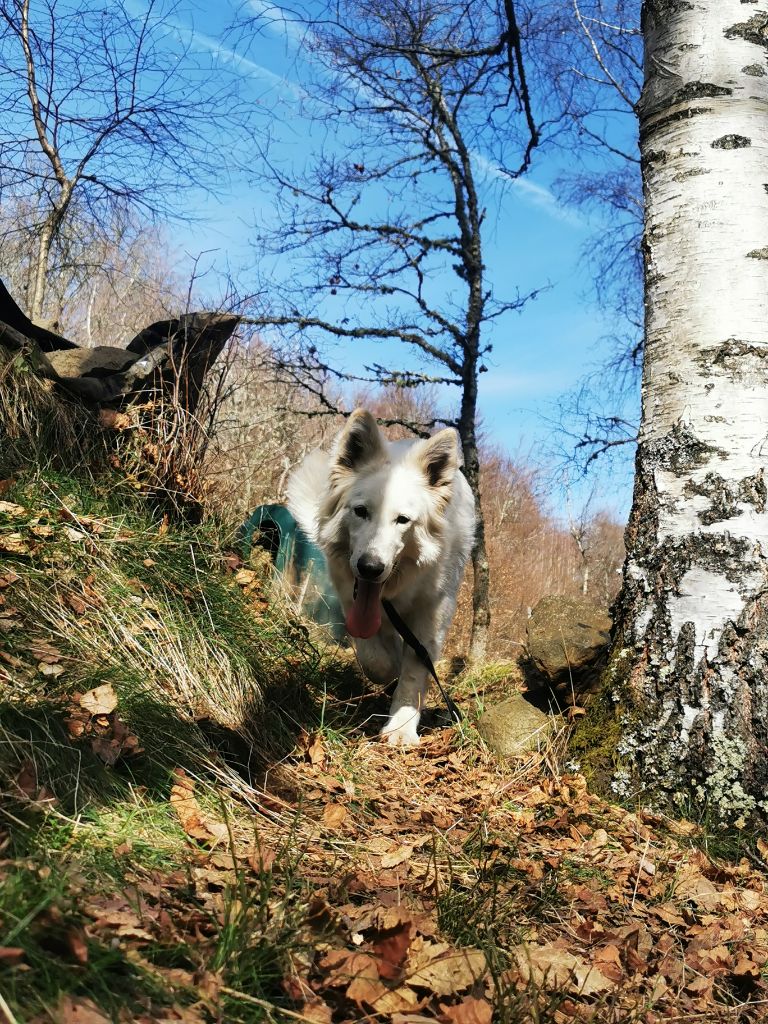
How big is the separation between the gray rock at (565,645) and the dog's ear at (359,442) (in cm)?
158

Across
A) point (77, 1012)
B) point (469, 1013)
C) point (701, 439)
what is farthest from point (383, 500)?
point (77, 1012)

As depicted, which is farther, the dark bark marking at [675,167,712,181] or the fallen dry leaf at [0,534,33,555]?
the dark bark marking at [675,167,712,181]

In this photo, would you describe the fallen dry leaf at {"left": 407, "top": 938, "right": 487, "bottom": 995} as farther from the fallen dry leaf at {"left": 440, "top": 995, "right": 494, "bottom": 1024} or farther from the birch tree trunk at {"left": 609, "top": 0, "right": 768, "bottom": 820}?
the birch tree trunk at {"left": 609, "top": 0, "right": 768, "bottom": 820}

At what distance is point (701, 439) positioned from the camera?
3.53m

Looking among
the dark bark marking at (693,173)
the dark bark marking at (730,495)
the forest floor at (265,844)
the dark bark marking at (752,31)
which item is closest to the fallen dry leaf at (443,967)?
the forest floor at (265,844)

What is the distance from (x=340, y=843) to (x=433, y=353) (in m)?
5.61

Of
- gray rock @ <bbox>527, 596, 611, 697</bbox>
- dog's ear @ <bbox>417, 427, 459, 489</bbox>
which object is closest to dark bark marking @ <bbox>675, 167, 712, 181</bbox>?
dog's ear @ <bbox>417, 427, 459, 489</bbox>

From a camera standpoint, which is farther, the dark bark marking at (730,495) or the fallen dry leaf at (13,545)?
the fallen dry leaf at (13,545)

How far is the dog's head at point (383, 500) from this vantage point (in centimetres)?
415

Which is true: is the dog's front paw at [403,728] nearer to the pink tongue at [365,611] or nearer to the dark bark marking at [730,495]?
the pink tongue at [365,611]

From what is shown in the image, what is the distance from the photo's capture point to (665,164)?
3.84 m

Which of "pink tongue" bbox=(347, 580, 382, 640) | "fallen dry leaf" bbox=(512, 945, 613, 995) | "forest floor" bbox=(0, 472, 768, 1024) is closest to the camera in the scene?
"forest floor" bbox=(0, 472, 768, 1024)

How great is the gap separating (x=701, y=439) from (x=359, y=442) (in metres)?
1.85

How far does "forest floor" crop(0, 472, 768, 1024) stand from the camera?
169 centimetres
